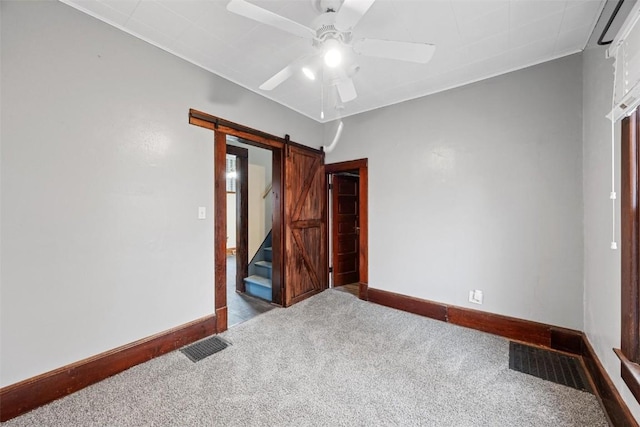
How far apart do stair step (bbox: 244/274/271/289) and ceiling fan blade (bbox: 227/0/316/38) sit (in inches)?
118

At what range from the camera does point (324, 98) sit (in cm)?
316

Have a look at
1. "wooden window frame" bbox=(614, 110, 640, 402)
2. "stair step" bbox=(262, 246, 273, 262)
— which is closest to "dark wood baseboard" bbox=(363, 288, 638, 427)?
"wooden window frame" bbox=(614, 110, 640, 402)

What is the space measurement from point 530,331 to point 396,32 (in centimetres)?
289

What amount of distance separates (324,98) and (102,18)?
82.9 inches

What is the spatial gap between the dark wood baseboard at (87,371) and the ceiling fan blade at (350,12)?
264 cm

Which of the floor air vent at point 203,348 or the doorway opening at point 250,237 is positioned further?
the doorway opening at point 250,237

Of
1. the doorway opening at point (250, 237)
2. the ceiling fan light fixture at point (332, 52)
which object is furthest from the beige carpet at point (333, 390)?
the ceiling fan light fixture at point (332, 52)

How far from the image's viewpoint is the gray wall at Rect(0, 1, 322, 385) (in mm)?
1526

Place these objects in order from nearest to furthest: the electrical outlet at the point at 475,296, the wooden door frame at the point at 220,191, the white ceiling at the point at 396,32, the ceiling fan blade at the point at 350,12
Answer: the ceiling fan blade at the point at 350,12
the white ceiling at the point at 396,32
the wooden door frame at the point at 220,191
the electrical outlet at the point at 475,296

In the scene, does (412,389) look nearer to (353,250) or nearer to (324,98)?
(353,250)

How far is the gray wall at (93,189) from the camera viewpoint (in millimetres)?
1526

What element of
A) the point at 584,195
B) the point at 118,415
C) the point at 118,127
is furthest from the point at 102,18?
the point at 584,195

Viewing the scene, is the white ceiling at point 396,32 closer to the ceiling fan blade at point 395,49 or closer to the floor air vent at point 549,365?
the ceiling fan blade at point 395,49

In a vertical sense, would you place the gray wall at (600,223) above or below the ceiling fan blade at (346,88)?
below
